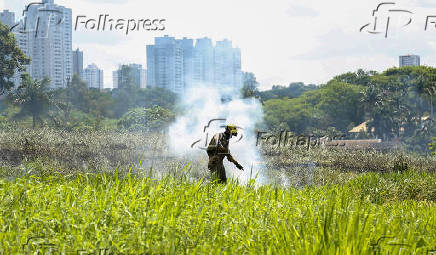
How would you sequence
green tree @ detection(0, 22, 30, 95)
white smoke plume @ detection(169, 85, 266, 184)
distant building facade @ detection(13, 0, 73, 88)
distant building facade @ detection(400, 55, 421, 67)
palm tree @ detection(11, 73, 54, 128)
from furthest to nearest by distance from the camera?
distant building facade @ detection(400, 55, 421, 67) < distant building facade @ detection(13, 0, 73, 88) < palm tree @ detection(11, 73, 54, 128) < green tree @ detection(0, 22, 30, 95) < white smoke plume @ detection(169, 85, 266, 184)

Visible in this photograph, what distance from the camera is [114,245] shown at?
18.7ft

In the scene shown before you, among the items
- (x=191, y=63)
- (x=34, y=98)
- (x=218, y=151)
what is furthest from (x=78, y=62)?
(x=218, y=151)

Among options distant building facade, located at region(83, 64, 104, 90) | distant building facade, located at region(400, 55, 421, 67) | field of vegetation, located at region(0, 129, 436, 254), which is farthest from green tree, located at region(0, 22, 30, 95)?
distant building facade, located at region(400, 55, 421, 67)

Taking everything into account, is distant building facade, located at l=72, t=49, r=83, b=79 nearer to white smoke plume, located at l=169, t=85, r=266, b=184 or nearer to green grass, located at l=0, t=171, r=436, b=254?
white smoke plume, located at l=169, t=85, r=266, b=184

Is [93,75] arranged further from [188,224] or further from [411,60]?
[188,224]

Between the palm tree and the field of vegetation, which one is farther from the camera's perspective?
the palm tree

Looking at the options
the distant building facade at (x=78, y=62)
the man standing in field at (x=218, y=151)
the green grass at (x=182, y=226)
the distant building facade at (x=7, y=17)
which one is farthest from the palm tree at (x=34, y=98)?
the green grass at (x=182, y=226)

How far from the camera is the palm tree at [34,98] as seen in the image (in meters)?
52.3

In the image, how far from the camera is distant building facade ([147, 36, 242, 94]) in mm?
41281

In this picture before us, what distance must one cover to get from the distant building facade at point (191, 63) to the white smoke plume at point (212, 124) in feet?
3.56

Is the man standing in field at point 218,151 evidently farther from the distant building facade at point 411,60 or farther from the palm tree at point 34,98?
the distant building facade at point 411,60

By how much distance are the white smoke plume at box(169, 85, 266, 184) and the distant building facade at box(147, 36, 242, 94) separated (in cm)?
108

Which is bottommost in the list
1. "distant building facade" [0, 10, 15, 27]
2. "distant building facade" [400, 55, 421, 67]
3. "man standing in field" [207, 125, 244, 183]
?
"man standing in field" [207, 125, 244, 183]

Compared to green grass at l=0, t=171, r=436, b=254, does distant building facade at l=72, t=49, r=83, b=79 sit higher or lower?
higher
